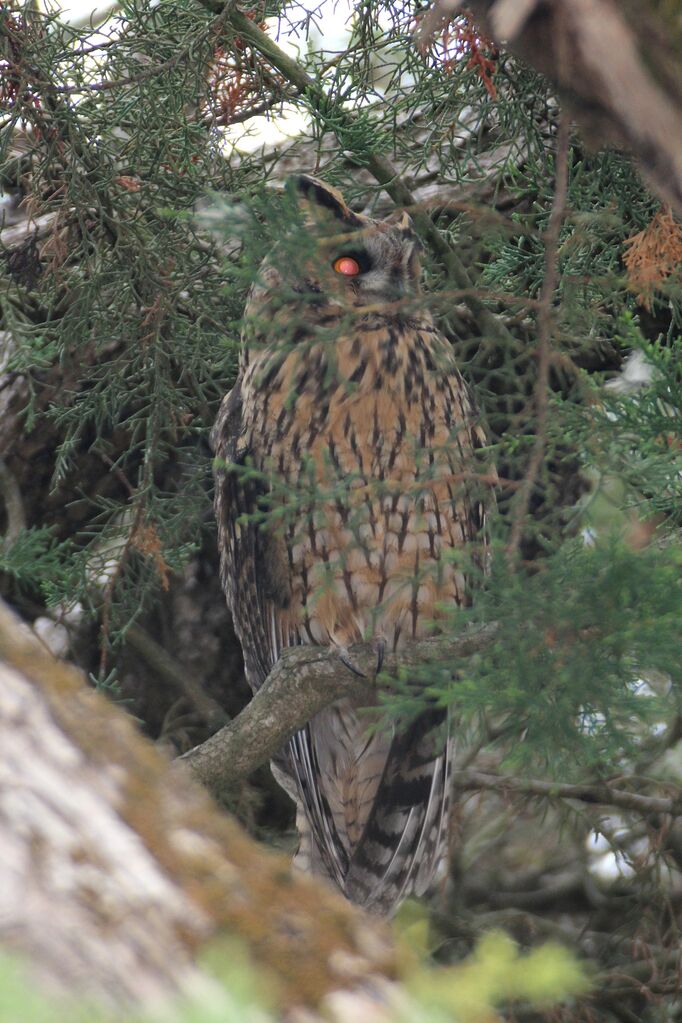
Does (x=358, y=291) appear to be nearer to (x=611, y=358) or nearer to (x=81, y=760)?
(x=611, y=358)

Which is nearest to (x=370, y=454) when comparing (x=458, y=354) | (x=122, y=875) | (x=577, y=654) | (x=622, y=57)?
(x=458, y=354)

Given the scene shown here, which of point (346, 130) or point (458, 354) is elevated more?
point (346, 130)

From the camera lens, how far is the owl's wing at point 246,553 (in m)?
2.53

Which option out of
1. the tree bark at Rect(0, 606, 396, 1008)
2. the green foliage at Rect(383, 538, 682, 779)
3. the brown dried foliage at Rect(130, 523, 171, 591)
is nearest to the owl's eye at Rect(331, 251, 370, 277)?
the brown dried foliage at Rect(130, 523, 171, 591)

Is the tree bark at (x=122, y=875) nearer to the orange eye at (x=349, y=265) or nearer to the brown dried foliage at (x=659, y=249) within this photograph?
the brown dried foliage at (x=659, y=249)

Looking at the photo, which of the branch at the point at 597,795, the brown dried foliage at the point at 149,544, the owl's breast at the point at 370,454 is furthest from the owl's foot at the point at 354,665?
the branch at the point at 597,795

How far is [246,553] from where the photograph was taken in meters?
2.58

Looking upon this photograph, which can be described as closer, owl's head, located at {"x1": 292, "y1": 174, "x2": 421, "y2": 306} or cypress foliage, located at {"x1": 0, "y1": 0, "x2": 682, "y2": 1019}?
cypress foliage, located at {"x1": 0, "y1": 0, "x2": 682, "y2": 1019}

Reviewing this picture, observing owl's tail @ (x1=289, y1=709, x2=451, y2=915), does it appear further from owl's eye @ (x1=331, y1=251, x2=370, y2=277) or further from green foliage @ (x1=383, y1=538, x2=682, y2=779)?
green foliage @ (x1=383, y1=538, x2=682, y2=779)

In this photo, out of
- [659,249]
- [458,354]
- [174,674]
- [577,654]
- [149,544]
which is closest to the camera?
[577,654]

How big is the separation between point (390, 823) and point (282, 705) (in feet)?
2.69

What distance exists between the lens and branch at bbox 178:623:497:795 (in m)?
1.87

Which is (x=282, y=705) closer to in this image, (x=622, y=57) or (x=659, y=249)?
(x=659, y=249)

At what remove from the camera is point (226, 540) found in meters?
2.61
